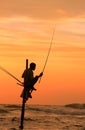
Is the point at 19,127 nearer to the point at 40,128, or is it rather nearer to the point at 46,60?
the point at 40,128

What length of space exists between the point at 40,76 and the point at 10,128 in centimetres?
272

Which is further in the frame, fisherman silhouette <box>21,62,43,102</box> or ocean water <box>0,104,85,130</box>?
ocean water <box>0,104,85,130</box>

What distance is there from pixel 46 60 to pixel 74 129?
343cm

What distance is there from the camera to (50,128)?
2303 centimetres

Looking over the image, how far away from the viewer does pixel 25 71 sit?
22297 mm

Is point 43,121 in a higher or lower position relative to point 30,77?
lower

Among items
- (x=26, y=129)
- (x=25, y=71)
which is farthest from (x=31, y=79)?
(x=26, y=129)

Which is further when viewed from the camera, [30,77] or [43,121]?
[43,121]

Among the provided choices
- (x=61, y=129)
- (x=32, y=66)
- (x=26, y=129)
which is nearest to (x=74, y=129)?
(x=61, y=129)

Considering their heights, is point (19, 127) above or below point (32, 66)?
below

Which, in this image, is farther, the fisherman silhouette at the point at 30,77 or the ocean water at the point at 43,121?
the ocean water at the point at 43,121

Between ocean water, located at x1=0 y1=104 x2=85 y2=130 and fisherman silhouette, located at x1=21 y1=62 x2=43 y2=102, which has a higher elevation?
fisherman silhouette, located at x1=21 y1=62 x2=43 y2=102

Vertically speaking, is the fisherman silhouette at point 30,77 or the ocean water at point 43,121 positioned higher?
the fisherman silhouette at point 30,77

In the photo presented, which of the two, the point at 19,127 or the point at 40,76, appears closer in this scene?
the point at 40,76
